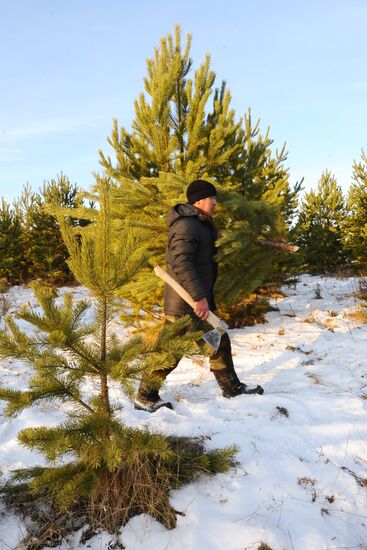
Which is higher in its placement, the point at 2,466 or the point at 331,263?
the point at 331,263

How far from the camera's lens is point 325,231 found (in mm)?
14625

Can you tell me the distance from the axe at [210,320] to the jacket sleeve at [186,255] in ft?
0.15

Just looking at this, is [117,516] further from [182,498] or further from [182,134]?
[182,134]

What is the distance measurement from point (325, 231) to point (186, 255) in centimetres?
1276

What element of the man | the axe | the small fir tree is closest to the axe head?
the axe

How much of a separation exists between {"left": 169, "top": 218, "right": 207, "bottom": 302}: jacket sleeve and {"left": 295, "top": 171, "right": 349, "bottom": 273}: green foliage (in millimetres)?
11792

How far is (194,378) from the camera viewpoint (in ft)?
14.0

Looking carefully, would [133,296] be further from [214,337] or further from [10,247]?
[10,247]

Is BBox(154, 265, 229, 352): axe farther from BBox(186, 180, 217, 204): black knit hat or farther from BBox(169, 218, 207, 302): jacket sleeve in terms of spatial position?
BBox(186, 180, 217, 204): black knit hat

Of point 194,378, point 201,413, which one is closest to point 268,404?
point 201,413

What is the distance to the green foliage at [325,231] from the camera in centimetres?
1459

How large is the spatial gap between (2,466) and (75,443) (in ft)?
3.36

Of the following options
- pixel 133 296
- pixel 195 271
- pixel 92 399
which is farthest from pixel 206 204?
pixel 133 296

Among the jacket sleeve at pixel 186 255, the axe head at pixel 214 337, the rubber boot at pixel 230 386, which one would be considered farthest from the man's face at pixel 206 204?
the rubber boot at pixel 230 386
